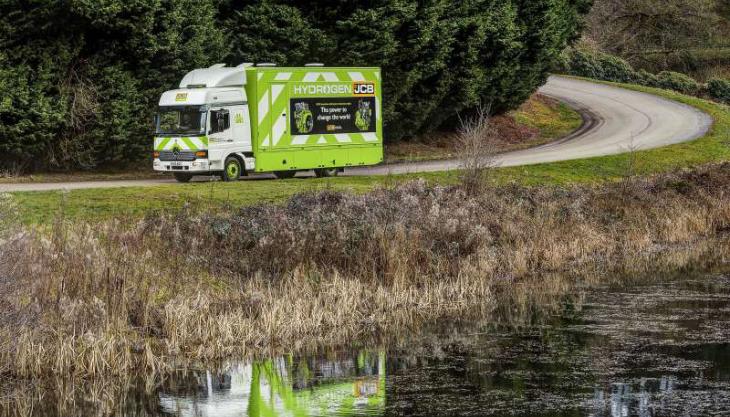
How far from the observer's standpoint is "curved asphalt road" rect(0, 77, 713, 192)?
3951 cm

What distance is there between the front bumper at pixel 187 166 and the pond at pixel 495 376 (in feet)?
50.5

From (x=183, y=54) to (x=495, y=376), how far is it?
21679 millimetres

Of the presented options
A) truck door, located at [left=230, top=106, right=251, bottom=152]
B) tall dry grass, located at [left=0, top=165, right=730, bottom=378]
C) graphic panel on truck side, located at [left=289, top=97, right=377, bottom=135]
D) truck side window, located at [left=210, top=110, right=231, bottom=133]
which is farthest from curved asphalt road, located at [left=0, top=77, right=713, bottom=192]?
tall dry grass, located at [left=0, top=165, right=730, bottom=378]

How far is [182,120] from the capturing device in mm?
33781

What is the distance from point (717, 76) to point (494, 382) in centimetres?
6595

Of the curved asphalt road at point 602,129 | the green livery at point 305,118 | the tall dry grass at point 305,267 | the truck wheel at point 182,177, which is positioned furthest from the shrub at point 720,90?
the truck wheel at point 182,177

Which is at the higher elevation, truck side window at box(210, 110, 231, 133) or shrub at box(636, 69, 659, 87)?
shrub at box(636, 69, 659, 87)

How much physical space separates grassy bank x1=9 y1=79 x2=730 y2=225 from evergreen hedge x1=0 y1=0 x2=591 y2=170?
5.29 metres

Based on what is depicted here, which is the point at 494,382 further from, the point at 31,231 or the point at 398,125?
the point at 398,125

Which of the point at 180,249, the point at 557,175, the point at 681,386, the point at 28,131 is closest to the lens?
the point at 681,386

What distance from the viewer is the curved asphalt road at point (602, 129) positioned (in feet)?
130

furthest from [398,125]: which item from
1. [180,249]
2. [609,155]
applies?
[180,249]

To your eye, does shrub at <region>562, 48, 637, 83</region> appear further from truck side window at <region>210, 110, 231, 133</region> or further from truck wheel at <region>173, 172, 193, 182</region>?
truck wheel at <region>173, 172, 193, 182</region>

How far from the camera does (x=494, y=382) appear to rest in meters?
15.9
